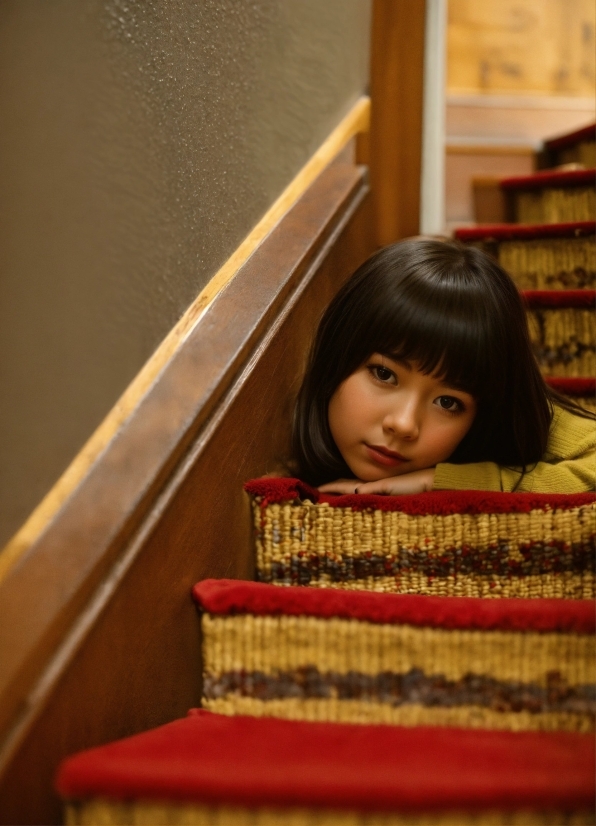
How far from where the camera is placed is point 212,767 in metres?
0.55

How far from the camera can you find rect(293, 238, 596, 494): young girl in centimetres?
97

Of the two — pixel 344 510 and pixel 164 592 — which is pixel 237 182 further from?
pixel 164 592

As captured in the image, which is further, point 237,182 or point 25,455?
point 237,182

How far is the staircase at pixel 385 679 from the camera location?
0.53m

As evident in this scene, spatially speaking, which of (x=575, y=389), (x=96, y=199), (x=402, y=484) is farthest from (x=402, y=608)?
(x=575, y=389)

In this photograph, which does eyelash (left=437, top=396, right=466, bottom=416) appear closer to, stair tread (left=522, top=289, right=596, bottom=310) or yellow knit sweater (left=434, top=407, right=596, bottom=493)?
yellow knit sweater (left=434, top=407, right=596, bottom=493)

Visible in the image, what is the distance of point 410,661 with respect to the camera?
697 mm

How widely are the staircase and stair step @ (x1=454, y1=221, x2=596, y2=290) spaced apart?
0.84 meters

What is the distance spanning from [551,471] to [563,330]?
46 cm

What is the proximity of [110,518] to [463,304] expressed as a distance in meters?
0.58

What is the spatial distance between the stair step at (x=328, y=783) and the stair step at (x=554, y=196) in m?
1.43

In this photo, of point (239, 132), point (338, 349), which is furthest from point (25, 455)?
point (239, 132)

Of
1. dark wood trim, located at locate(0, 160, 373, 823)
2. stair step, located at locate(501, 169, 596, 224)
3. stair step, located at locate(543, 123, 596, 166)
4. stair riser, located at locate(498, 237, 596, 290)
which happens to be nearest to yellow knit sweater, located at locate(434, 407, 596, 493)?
dark wood trim, located at locate(0, 160, 373, 823)

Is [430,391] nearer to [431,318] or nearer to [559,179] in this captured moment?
[431,318]
